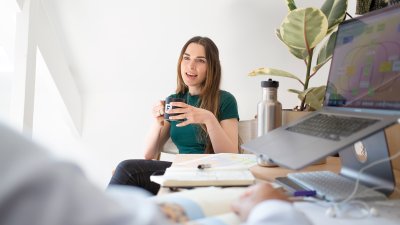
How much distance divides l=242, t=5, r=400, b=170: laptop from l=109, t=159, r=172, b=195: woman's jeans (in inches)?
26.9

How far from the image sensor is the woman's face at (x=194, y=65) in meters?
2.02

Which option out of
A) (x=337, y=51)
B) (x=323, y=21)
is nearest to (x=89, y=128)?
(x=323, y=21)

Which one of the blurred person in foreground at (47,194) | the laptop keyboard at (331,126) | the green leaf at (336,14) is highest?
the green leaf at (336,14)

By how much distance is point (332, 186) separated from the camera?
0.85 m

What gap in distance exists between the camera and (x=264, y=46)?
2.38 m

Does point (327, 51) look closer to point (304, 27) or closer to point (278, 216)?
point (304, 27)

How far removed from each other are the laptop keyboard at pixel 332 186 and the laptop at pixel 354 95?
0.35 feet

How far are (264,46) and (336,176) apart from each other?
61.6 inches

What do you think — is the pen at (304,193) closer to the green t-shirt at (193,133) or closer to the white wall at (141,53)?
the green t-shirt at (193,133)

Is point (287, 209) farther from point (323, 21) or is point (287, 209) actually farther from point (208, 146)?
point (208, 146)

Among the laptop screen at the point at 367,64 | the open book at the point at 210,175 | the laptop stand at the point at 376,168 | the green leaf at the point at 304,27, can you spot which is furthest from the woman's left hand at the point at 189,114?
the laptop stand at the point at 376,168

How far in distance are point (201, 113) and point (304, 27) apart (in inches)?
23.4

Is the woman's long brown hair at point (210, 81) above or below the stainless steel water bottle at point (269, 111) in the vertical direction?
above

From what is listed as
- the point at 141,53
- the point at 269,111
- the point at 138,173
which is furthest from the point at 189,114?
the point at 141,53
